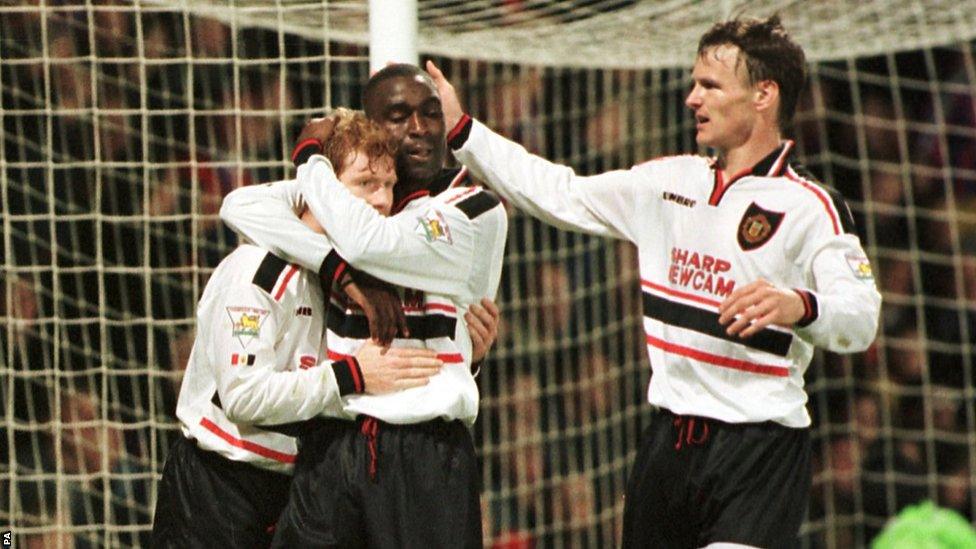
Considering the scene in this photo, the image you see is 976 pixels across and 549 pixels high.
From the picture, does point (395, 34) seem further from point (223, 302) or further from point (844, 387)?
point (844, 387)

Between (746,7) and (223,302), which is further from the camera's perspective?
(746,7)

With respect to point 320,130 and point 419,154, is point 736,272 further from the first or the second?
point 320,130

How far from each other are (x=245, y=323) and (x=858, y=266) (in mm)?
1147

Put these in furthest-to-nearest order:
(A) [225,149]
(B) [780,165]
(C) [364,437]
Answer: (A) [225,149]
(B) [780,165]
(C) [364,437]

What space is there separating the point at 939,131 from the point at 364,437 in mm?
3748

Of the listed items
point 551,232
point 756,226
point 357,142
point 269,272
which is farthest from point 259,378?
point 551,232

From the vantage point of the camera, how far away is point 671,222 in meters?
3.22

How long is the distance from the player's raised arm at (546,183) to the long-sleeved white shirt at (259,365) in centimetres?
49

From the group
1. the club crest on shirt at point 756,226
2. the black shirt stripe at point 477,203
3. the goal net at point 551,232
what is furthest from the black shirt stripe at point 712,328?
the goal net at point 551,232

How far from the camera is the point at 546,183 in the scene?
11.0ft

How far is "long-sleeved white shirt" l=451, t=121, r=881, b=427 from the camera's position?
3053 millimetres

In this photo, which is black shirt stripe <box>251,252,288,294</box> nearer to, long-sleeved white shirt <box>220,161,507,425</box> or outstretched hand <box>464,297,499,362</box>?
long-sleeved white shirt <box>220,161,507,425</box>

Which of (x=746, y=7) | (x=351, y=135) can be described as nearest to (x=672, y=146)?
(x=746, y=7)

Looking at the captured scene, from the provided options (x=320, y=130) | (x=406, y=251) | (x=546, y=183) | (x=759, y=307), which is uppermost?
(x=320, y=130)
